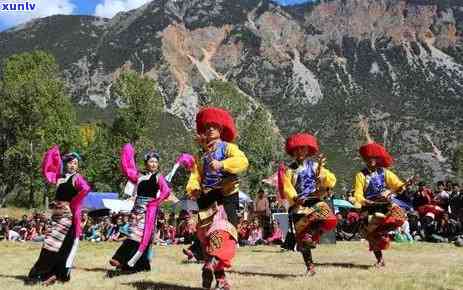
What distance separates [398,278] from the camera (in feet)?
31.2

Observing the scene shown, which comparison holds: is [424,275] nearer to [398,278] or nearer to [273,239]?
[398,278]

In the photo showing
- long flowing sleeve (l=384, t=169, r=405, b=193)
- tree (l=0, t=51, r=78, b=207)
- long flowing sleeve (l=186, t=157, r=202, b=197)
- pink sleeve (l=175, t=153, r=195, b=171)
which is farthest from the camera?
tree (l=0, t=51, r=78, b=207)

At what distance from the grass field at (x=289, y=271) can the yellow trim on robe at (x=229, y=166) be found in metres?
1.58

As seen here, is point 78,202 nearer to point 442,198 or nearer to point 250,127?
point 442,198

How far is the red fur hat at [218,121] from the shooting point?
27.6 ft

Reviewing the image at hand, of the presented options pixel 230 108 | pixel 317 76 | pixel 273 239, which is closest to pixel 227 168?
pixel 273 239

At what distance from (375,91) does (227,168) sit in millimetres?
174003

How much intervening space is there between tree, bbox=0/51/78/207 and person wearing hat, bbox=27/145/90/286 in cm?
2957

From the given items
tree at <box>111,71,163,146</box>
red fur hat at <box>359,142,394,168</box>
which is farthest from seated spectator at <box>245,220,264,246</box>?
tree at <box>111,71,163,146</box>

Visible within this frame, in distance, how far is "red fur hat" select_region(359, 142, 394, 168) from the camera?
1119 cm

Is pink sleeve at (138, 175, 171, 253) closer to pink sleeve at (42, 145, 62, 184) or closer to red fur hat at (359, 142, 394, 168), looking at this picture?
pink sleeve at (42, 145, 62, 184)

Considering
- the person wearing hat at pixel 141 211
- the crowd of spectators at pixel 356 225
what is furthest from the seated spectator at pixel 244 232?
the person wearing hat at pixel 141 211

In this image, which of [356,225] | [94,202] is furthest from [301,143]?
[94,202]

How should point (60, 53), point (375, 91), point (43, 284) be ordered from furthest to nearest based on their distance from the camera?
point (60, 53)
point (375, 91)
point (43, 284)
